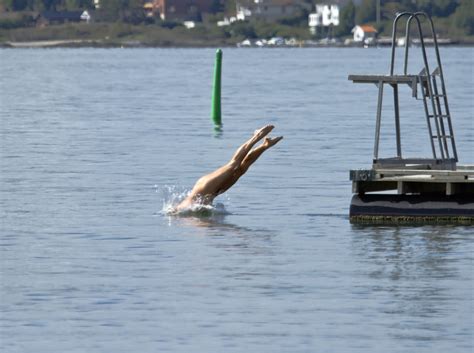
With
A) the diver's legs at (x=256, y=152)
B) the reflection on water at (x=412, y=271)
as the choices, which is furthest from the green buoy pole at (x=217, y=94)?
the reflection on water at (x=412, y=271)

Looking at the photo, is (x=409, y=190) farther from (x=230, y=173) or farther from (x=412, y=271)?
(x=412, y=271)

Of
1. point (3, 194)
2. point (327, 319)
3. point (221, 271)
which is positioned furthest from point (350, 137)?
point (327, 319)

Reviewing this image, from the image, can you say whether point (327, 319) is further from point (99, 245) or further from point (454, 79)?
point (454, 79)

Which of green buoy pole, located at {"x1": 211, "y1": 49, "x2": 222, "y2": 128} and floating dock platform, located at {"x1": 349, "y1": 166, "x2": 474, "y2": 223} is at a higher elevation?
floating dock platform, located at {"x1": 349, "y1": 166, "x2": 474, "y2": 223}

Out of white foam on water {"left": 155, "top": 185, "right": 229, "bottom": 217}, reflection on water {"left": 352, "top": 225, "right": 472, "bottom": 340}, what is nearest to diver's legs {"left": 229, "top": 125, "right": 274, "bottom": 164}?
white foam on water {"left": 155, "top": 185, "right": 229, "bottom": 217}

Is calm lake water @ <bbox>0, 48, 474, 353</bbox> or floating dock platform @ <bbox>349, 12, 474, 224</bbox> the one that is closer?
calm lake water @ <bbox>0, 48, 474, 353</bbox>

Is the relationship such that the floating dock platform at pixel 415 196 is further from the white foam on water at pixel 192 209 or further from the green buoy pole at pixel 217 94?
the green buoy pole at pixel 217 94

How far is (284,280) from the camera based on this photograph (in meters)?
22.1

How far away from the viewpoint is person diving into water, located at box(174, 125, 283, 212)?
27.8m

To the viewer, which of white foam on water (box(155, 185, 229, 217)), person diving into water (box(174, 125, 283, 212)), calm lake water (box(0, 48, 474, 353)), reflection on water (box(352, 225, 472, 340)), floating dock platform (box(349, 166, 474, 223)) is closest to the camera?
calm lake water (box(0, 48, 474, 353))

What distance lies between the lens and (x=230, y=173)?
2834cm

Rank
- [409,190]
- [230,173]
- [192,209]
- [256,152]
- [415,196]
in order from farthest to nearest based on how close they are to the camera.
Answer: [192,209]
[230,173]
[256,152]
[415,196]
[409,190]

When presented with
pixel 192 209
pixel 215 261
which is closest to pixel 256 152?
pixel 192 209

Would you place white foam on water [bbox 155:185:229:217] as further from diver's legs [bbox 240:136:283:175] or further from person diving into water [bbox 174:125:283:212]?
diver's legs [bbox 240:136:283:175]
